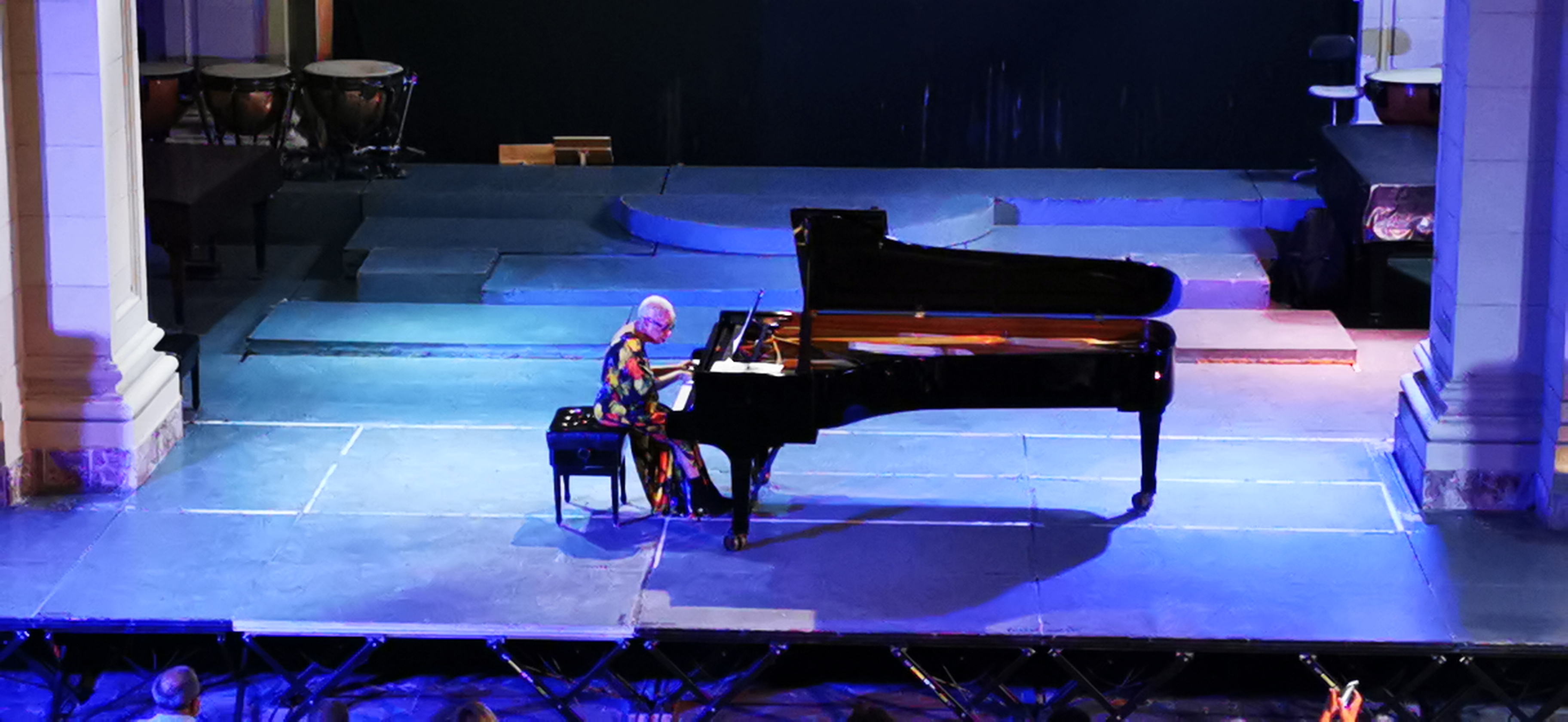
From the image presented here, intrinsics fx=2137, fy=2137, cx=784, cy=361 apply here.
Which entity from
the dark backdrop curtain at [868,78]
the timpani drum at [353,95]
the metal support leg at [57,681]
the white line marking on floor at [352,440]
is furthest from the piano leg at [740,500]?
the dark backdrop curtain at [868,78]

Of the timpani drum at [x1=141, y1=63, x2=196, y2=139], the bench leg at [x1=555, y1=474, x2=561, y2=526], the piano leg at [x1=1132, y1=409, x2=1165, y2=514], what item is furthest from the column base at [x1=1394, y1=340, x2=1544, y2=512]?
the timpani drum at [x1=141, y1=63, x2=196, y2=139]

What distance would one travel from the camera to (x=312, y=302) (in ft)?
36.9

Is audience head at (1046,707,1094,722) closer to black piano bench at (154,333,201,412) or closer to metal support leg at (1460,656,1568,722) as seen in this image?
metal support leg at (1460,656,1568,722)

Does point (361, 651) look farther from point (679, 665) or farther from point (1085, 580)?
point (1085, 580)

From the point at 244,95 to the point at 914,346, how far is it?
590 cm

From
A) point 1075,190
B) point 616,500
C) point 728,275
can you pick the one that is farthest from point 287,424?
point 1075,190

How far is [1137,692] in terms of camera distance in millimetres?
7156

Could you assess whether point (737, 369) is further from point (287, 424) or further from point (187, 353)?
point (187, 353)

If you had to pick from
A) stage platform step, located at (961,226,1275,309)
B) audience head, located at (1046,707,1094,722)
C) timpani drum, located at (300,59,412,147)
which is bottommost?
audience head, located at (1046,707,1094,722)

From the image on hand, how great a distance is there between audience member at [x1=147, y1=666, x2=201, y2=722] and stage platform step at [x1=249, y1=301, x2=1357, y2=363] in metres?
4.55

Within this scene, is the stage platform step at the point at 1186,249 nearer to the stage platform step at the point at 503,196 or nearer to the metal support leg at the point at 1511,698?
the stage platform step at the point at 503,196

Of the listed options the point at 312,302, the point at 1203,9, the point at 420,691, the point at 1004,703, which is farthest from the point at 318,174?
the point at 1004,703

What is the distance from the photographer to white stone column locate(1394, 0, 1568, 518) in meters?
7.88

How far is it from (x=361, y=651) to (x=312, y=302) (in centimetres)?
446
